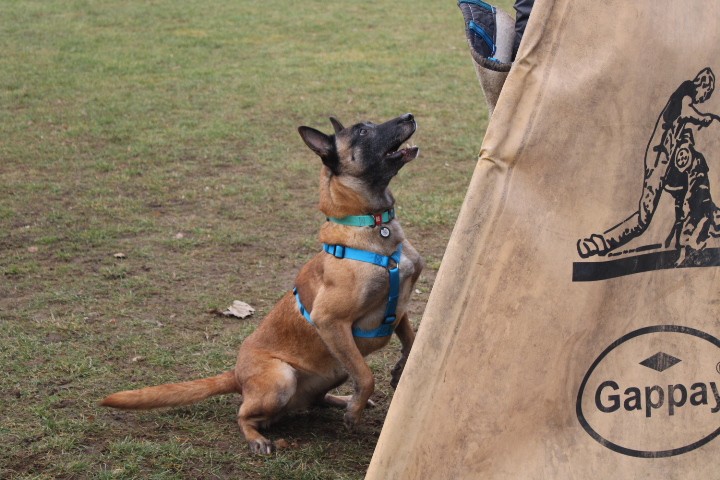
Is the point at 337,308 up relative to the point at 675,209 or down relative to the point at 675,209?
down

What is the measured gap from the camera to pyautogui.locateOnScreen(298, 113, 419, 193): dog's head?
4.56 m

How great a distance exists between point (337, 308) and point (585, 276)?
1.74 metres

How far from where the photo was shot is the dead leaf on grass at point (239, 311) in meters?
5.82

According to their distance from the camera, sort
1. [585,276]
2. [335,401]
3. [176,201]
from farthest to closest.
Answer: [176,201] < [335,401] < [585,276]

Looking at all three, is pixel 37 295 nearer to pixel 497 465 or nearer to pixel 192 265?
pixel 192 265

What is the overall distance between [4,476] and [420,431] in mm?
2147

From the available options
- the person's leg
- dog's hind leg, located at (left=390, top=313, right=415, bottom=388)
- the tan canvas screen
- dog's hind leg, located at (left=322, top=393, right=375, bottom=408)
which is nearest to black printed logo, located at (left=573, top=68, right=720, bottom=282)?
the tan canvas screen

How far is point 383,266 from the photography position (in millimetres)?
4410

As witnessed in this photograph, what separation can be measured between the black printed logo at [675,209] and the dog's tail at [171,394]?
2.23 metres

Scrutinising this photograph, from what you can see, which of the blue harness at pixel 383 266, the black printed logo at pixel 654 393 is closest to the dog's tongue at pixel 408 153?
the blue harness at pixel 383 266

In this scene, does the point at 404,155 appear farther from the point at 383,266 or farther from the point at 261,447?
the point at 261,447

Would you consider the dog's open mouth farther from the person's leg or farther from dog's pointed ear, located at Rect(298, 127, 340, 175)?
the person's leg

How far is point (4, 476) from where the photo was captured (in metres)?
4.02

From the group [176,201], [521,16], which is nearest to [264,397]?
[521,16]
